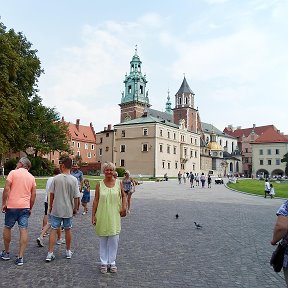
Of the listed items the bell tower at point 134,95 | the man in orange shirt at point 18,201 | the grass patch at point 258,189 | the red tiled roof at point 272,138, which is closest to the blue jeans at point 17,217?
the man in orange shirt at point 18,201

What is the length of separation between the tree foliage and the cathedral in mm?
31363

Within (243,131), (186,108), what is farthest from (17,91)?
(243,131)

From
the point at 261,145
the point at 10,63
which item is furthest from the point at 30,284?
the point at 261,145

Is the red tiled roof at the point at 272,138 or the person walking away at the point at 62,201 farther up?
the red tiled roof at the point at 272,138

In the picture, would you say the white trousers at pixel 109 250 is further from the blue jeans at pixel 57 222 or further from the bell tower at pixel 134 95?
the bell tower at pixel 134 95

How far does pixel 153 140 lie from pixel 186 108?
23888 mm

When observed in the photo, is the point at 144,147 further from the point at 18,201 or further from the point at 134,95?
the point at 18,201

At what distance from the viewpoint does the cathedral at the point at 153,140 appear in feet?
268

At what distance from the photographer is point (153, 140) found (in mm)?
80750

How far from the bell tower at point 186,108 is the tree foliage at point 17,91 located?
53.9 m

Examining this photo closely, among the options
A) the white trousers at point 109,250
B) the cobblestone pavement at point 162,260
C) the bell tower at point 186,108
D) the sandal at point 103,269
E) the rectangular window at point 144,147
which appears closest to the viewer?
the cobblestone pavement at point 162,260

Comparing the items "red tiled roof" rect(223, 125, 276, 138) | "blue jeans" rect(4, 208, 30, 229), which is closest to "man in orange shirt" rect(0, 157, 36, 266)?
"blue jeans" rect(4, 208, 30, 229)

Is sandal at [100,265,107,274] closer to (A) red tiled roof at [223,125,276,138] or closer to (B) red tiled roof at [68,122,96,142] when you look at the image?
(B) red tiled roof at [68,122,96,142]

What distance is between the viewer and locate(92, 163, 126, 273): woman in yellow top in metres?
6.62
